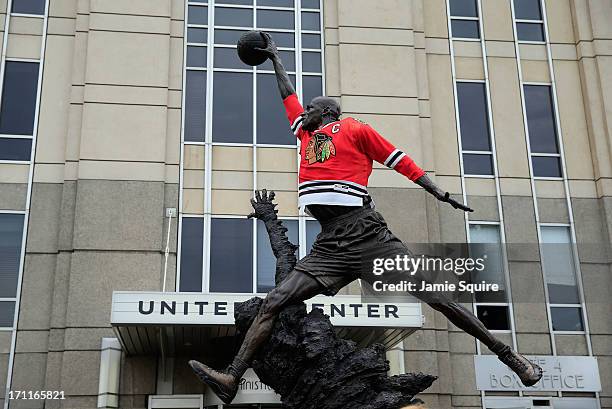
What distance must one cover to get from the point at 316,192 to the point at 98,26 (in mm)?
12202

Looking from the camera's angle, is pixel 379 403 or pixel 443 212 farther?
pixel 443 212

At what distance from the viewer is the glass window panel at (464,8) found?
59.4 feet

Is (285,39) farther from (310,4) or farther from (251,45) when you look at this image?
(251,45)

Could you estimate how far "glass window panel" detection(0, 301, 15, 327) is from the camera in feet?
48.5

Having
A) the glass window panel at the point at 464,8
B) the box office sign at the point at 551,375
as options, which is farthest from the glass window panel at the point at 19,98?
the box office sign at the point at 551,375

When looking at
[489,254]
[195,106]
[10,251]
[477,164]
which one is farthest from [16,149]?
[489,254]

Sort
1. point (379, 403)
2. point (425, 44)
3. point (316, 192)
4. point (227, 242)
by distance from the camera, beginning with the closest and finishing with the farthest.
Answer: point (379, 403), point (316, 192), point (227, 242), point (425, 44)

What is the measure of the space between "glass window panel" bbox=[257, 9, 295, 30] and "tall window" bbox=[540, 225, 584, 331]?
7.29 meters

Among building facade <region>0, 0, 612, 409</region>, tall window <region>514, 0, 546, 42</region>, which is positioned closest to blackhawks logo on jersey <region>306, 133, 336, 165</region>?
building facade <region>0, 0, 612, 409</region>

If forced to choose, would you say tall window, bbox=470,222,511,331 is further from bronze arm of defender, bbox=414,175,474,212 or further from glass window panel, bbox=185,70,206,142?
bronze arm of defender, bbox=414,175,474,212

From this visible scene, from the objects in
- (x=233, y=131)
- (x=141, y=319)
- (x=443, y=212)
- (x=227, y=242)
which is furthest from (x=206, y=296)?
(x=443, y=212)

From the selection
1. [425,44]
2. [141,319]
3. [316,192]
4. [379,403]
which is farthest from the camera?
[425,44]

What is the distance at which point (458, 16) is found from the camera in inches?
711

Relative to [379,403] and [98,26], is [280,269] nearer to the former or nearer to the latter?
[379,403]
